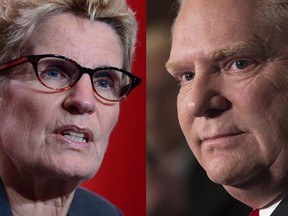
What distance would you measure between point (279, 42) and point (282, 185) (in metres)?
0.38

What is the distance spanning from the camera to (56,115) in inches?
58.3

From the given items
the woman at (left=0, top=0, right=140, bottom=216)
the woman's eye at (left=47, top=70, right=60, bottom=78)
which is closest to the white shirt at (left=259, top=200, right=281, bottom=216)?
the woman at (left=0, top=0, right=140, bottom=216)

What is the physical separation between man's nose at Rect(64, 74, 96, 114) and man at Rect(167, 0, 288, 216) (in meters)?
0.29

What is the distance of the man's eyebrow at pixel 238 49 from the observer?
1.34 m

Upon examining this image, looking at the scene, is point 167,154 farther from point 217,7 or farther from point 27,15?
point 27,15

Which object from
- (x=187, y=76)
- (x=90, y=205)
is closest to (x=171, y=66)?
(x=187, y=76)

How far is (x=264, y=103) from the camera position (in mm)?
1342

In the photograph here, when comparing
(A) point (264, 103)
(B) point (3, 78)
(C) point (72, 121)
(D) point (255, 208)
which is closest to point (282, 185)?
(D) point (255, 208)

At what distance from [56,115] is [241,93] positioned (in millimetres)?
535

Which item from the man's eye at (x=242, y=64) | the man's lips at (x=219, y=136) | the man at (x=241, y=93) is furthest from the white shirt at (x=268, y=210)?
the man's eye at (x=242, y=64)

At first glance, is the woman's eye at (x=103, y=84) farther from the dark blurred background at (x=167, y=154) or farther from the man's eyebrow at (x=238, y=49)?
the man's eyebrow at (x=238, y=49)

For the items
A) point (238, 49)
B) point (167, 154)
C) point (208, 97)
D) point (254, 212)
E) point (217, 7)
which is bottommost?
point (254, 212)

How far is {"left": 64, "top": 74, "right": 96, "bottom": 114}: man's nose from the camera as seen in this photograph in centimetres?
148

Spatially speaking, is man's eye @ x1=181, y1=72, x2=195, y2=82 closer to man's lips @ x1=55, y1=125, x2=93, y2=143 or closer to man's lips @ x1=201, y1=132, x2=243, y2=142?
man's lips @ x1=201, y1=132, x2=243, y2=142
